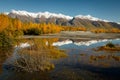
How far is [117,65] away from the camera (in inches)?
1212

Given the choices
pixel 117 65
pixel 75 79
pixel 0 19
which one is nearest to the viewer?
pixel 75 79

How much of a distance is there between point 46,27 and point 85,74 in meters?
144

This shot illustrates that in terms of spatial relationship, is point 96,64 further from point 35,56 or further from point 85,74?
point 35,56

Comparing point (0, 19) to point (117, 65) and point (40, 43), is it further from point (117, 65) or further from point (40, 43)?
point (117, 65)

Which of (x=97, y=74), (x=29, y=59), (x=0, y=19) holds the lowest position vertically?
(x=97, y=74)

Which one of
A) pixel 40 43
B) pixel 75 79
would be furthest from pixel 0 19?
A: pixel 75 79

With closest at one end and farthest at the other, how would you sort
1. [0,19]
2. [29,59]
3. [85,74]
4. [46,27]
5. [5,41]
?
[85,74]
[29,59]
[5,41]
[0,19]
[46,27]

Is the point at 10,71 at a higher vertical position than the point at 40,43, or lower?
lower

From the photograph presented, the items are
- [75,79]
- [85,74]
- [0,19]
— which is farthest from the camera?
[0,19]

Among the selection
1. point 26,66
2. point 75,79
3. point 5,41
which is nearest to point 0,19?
point 5,41

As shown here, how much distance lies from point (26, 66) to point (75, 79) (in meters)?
7.08

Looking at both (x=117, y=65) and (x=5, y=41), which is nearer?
(x=117, y=65)

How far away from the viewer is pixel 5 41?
56281mm

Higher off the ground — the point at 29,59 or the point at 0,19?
the point at 0,19
